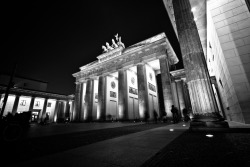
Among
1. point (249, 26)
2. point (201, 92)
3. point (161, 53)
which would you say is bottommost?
point (201, 92)

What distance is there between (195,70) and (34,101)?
43.0m

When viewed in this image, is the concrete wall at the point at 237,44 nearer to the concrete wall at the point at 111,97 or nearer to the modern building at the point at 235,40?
the modern building at the point at 235,40

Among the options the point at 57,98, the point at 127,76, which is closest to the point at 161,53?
the point at 127,76

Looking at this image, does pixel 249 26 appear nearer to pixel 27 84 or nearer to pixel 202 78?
pixel 202 78

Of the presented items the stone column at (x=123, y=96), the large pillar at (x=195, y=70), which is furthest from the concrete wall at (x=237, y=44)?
the stone column at (x=123, y=96)

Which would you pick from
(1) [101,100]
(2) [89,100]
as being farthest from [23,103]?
(1) [101,100]

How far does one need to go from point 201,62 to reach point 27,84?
53.6 m

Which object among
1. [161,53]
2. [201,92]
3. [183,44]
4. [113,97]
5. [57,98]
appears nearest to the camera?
[201,92]

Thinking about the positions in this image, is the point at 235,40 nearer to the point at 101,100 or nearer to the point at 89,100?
the point at 101,100

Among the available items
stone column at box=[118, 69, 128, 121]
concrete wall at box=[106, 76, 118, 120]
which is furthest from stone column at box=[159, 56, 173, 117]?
concrete wall at box=[106, 76, 118, 120]

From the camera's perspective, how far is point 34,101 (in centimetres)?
3503

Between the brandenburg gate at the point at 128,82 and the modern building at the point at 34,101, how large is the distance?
890 cm

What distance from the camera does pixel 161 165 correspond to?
146 cm

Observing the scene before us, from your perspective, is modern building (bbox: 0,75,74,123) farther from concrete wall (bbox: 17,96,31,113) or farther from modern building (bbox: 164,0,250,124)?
modern building (bbox: 164,0,250,124)
